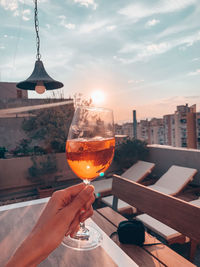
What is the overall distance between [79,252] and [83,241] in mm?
67

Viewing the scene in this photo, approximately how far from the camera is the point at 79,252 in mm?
771

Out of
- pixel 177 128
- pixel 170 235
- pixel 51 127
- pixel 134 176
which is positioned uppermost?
pixel 51 127

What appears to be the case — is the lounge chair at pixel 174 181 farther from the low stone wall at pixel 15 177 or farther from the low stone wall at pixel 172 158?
the low stone wall at pixel 15 177

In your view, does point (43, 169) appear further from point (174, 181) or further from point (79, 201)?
point (79, 201)

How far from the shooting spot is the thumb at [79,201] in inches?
22.6

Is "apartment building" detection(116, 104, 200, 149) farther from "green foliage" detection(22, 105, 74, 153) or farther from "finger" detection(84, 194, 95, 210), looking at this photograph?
"finger" detection(84, 194, 95, 210)

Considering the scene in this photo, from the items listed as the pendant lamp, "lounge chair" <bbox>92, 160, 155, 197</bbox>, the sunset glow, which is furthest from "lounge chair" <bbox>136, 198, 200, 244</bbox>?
the pendant lamp

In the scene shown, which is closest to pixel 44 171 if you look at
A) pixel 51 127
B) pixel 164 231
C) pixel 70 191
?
pixel 51 127

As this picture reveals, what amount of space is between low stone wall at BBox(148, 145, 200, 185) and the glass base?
4157mm

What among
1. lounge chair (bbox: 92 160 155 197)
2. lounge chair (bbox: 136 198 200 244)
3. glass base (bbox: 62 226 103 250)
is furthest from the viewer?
lounge chair (bbox: 92 160 155 197)

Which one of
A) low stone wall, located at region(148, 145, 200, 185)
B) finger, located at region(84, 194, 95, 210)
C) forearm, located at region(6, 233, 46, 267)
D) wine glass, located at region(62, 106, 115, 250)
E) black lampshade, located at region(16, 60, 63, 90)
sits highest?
black lampshade, located at region(16, 60, 63, 90)

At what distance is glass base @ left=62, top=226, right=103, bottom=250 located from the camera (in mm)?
805

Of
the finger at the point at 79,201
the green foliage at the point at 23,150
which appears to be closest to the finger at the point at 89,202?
the finger at the point at 79,201

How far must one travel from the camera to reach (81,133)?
73cm
